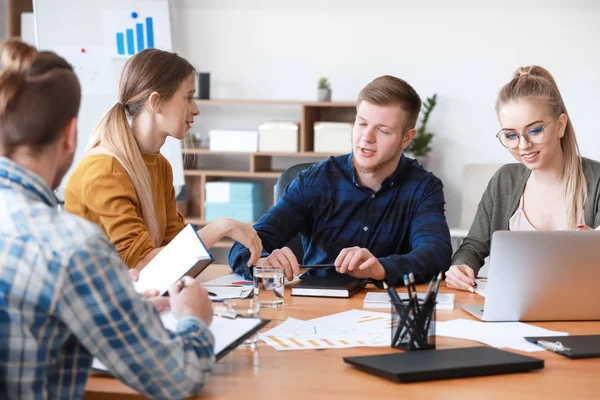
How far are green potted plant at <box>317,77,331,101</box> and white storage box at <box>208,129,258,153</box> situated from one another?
A: 0.46 m

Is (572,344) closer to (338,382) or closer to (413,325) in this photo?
(413,325)

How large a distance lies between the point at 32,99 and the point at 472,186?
3981 mm

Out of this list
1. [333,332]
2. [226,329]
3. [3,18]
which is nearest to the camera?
[226,329]

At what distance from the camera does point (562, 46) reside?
15.5 feet

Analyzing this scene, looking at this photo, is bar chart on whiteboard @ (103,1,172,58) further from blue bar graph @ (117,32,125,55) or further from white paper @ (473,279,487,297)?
white paper @ (473,279,487,297)

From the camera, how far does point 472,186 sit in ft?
15.6

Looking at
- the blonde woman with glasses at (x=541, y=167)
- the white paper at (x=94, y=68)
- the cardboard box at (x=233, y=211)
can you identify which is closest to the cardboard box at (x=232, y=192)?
the cardboard box at (x=233, y=211)

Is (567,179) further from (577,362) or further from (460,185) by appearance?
(460,185)

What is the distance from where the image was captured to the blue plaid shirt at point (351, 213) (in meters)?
2.42

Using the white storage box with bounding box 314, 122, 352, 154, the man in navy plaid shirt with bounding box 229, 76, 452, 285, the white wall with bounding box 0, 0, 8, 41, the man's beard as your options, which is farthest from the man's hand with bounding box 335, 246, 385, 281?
the white wall with bounding box 0, 0, 8, 41

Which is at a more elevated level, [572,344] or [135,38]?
[135,38]

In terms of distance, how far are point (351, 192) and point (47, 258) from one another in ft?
5.14

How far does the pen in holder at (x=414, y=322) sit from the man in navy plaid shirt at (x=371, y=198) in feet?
2.82

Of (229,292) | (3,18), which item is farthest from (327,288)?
(3,18)
